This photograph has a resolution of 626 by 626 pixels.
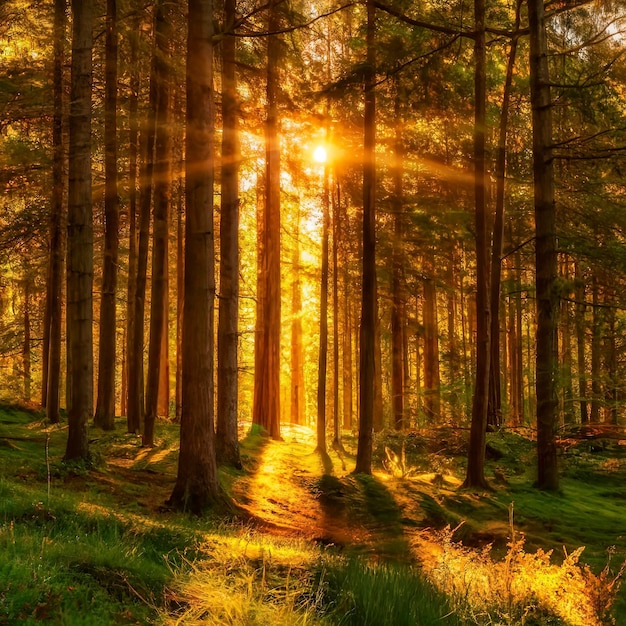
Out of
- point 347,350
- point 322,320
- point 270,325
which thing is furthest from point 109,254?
point 347,350

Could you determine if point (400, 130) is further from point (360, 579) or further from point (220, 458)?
point (360, 579)

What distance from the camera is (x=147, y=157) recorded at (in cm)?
1488

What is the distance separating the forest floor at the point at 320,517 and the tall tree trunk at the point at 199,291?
72 centimetres

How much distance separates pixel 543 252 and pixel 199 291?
24.6 ft

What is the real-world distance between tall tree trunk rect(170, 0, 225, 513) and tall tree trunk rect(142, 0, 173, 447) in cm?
429

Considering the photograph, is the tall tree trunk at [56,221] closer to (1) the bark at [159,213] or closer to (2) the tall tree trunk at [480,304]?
(1) the bark at [159,213]

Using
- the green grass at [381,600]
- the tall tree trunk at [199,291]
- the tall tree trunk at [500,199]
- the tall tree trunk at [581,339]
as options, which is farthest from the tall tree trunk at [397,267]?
the green grass at [381,600]

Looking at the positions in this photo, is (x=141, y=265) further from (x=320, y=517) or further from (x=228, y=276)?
(x=320, y=517)

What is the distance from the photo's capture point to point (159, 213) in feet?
44.0

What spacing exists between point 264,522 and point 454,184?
1469cm

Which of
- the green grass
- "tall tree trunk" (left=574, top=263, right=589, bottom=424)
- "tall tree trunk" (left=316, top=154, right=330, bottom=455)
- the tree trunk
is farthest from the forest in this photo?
the tree trunk

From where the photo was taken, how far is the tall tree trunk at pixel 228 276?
1248 cm

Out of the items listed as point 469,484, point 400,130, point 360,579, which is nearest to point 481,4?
point 400,130

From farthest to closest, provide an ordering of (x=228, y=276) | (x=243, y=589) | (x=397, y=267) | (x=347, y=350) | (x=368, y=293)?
(x=347, y=350), (x=397, y=267), (x=368, y=293), (x=228, y=276), (x=243, y=589)
